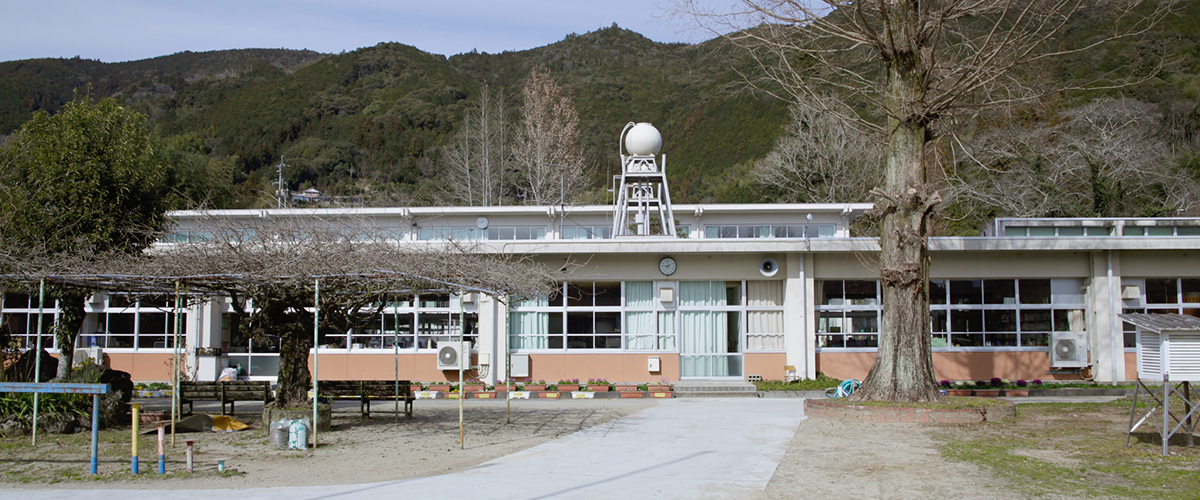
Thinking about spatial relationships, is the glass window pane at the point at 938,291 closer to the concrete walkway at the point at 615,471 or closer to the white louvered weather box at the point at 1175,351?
the concrete walkway at the point at 615,471

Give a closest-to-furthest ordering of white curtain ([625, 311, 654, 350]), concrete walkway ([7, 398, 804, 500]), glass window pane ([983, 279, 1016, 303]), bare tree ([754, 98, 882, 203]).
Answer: concrete walkway ([7, 398, 804, 500]) < glass window pane ([983, 279, 1016, 303]) < white curtain ([625, 311, 654, 350]) < bare tree ([754, 98, 882, 203])

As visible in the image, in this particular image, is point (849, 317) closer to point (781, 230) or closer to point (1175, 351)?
point (781, 230)

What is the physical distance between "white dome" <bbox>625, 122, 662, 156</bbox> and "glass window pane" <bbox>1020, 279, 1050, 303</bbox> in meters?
11.3

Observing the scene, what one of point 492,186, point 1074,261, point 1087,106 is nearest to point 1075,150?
point 1087,106

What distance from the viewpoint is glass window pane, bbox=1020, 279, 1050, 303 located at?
21.8 m

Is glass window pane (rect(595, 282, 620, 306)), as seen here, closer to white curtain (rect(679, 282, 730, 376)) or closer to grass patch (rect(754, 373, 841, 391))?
white curtain (rect(679, 282, 730, 376))

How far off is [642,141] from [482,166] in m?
21.6

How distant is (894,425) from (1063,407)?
4.40 m

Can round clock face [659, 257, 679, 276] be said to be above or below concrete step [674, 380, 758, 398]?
above

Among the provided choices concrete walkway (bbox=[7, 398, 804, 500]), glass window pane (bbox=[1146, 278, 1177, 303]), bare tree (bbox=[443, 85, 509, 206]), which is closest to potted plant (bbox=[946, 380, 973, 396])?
glass window pane (bbox=[1146, 278, 1177, 303])

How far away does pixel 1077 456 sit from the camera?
9797 millimetres

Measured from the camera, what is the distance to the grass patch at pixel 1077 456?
26.5 feet

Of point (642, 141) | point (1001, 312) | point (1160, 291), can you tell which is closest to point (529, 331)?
point (642, 141)

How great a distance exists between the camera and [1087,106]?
41.0 meters
